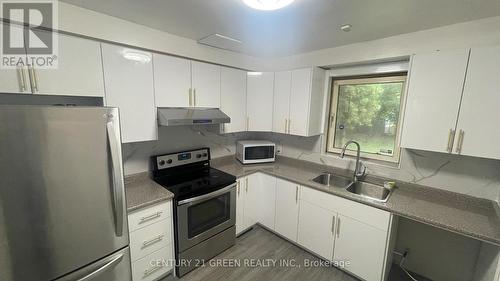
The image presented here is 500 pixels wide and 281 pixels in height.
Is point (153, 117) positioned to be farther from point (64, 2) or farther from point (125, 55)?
point (64, 2)

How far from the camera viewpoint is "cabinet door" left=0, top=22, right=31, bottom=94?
1.20 meters

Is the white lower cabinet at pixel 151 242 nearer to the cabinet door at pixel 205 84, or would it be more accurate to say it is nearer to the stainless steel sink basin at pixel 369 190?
the cabinet door at pixel 205 84

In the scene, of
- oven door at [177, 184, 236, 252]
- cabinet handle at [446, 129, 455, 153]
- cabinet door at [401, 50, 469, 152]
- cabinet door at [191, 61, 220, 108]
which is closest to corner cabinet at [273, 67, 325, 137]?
cabinet door at [191, 61, 220, 108]

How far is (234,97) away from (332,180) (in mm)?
1587

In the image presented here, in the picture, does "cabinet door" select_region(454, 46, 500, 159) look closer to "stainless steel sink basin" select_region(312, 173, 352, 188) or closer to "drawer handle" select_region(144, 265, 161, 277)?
"stainless steel sink basin" select_region(312, 173, 352, 188)

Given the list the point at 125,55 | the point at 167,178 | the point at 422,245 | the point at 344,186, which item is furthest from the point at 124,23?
the point at 422,245

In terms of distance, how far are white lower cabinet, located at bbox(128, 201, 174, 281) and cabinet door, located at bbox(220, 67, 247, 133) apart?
→ 118 cm

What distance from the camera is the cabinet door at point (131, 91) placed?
160 cm

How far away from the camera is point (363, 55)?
6.70 feet

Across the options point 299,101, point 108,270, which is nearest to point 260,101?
point 299,101

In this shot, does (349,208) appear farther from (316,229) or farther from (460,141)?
(460,141)

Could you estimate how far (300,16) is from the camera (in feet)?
4.87

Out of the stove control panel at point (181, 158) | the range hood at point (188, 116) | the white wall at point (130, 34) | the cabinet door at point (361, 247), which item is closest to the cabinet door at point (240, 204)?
the stove control panel at point (181, 158)

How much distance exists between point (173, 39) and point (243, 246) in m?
2.38
